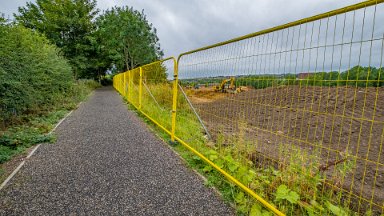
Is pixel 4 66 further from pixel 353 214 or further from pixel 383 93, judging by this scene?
pixel 383 93

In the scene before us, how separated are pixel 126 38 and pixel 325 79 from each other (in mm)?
30545

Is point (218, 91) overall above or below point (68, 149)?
above

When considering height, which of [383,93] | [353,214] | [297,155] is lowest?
[353,214]

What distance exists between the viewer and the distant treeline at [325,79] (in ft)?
5.63

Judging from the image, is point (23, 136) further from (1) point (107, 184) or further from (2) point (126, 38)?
(2) point (126, 38)

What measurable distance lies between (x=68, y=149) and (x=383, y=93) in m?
9.31

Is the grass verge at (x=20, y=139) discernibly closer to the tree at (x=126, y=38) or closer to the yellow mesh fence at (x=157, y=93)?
the yellow mesh fence at (x=157, y=93)

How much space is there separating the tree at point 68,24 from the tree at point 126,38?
2173mm

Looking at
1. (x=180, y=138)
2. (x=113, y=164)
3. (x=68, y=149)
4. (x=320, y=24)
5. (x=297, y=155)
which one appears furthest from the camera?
(x=180, y=138)

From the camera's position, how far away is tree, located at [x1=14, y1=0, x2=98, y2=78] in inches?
1047

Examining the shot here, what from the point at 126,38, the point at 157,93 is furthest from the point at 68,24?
the point at 157,93

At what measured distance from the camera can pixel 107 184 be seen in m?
2.93

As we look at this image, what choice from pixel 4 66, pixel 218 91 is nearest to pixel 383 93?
pixel 218 91

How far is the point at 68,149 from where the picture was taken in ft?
14.0
